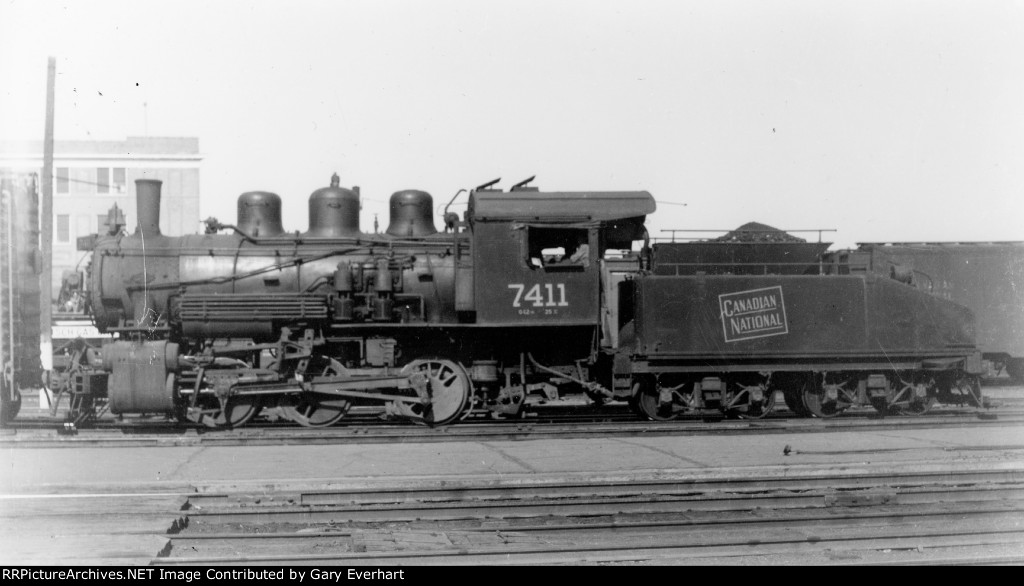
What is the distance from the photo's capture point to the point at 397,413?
12.4 metres

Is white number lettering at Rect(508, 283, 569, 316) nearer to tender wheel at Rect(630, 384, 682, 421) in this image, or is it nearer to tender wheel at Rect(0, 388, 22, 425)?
tender wheel at Rect(630, 384, 682, 421)

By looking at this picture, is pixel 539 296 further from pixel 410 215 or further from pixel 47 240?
pixel 47 240

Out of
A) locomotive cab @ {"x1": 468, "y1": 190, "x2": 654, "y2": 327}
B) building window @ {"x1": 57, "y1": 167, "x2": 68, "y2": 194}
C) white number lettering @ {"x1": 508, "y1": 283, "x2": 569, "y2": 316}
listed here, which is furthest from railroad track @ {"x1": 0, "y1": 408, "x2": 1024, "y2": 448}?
building window @ {"x1": 57, "y1": 167, "x2": 68, "y2": 194}

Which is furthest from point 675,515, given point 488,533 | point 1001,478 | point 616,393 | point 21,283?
point 21,283

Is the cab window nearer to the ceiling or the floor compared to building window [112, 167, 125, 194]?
nearer to the floor

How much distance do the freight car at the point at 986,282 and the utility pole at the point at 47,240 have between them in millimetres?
16086

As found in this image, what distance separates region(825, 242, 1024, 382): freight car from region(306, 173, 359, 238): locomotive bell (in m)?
11.3

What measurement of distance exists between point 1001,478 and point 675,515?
361cm

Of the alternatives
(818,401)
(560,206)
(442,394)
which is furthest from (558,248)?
(818,401)

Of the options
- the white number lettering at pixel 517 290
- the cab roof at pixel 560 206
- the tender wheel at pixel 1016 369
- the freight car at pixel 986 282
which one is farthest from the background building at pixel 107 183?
the tender wheel at pixel 1016 369

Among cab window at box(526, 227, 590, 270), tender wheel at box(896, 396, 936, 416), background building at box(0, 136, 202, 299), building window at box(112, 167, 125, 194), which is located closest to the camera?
cab window at box(526, 227, 590, 270)

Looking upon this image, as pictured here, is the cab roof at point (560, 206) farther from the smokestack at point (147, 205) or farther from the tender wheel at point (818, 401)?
the smokestack at point (147, 205)

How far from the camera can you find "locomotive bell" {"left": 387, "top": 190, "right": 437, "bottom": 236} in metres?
13.4

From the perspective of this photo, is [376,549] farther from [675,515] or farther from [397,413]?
[397,413]
